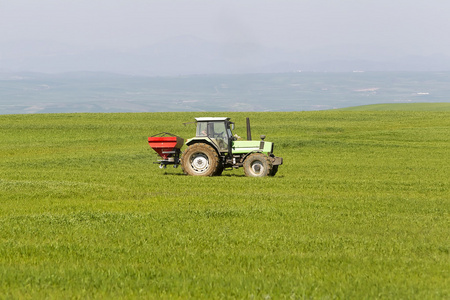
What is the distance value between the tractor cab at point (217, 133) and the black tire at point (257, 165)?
3.07 ft

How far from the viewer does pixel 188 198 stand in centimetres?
1581

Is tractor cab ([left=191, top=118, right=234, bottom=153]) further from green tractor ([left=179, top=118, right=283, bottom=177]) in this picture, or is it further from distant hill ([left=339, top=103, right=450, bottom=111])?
distant hill ([left=339, top=103, right=450, bottom=111])

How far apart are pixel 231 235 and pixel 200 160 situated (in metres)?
11.3

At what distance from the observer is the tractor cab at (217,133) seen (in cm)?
2161

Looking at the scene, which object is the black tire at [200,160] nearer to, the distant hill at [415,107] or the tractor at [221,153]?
the tractor at [221,153]

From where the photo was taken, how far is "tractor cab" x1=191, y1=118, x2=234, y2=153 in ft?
70.9

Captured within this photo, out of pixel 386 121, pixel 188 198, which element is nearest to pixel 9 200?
pixel 188 198

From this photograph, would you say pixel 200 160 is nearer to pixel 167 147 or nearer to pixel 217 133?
pixel 217 133

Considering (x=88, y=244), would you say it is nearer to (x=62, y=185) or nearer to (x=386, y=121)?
(x=62, y=185)

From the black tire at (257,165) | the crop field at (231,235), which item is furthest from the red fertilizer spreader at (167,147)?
the black tire at (257,165)

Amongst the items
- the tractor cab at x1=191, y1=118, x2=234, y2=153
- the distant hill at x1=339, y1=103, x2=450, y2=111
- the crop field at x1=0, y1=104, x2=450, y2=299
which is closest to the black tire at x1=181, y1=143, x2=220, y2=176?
the tractor cab at x1=191, y1=118, x2=234, y2=153

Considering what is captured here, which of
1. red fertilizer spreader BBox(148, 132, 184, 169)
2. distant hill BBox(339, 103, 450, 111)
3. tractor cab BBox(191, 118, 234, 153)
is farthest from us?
distant hill BBox(339, 103, 450, 111)

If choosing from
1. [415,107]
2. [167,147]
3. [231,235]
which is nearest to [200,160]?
[167,147]

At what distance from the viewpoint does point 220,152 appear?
21719mm
